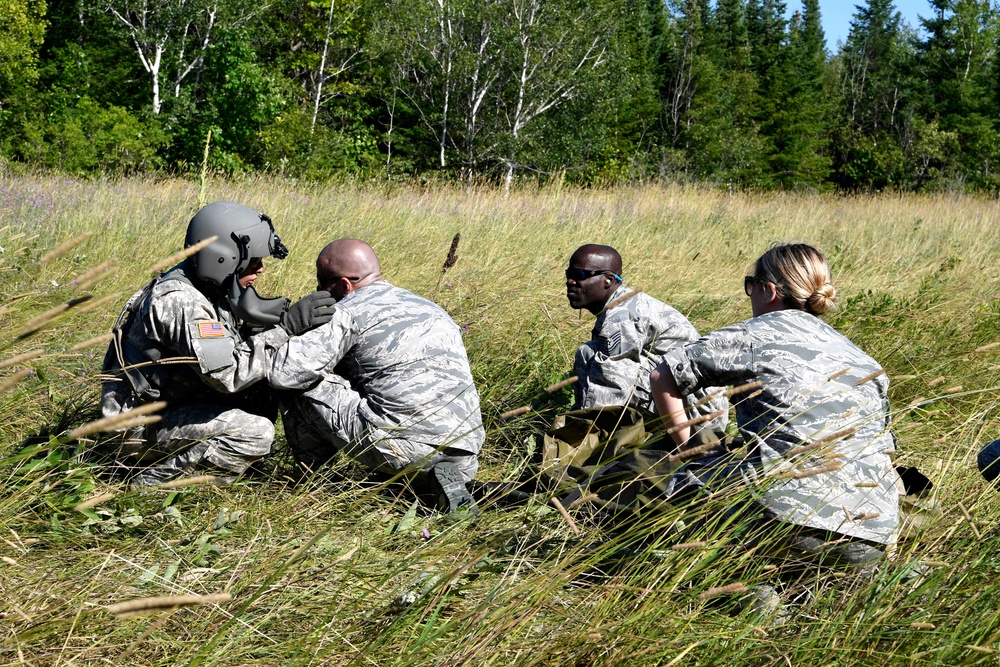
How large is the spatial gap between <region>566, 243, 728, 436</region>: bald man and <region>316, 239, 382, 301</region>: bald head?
1.12 m

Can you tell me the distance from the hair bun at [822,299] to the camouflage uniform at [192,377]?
2.04 m

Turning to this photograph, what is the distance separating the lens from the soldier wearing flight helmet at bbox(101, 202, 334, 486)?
3.44 m

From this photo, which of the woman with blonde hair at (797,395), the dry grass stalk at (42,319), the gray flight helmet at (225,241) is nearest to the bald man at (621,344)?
the woman with blonde hair at (797,395)

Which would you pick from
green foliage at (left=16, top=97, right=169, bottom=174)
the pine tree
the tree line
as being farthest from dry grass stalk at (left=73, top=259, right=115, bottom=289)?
the pine tree

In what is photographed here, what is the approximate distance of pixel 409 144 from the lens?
31547mm

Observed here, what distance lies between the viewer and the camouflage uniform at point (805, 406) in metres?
2.59

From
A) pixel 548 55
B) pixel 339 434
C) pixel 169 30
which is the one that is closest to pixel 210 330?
pixel 339 434

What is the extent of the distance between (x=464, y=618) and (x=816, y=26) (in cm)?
6689

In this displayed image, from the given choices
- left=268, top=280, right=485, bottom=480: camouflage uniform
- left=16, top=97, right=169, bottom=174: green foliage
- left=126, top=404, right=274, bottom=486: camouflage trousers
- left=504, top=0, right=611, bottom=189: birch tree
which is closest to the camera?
left=126, top=404, right=274, bottom=486: camouflage trousers

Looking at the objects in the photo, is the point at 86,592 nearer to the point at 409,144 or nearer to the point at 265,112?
the point at 265,112

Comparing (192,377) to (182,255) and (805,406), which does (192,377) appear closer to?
(805,406)

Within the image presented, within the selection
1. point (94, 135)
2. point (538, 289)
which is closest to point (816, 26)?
point (94, 135)

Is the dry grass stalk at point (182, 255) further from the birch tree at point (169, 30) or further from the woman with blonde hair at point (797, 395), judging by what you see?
the birch tree at point (169, 30)

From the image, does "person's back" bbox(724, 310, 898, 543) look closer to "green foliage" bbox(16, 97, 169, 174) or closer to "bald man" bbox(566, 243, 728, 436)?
"bald man" bbox(566, 243, 728, 436)
